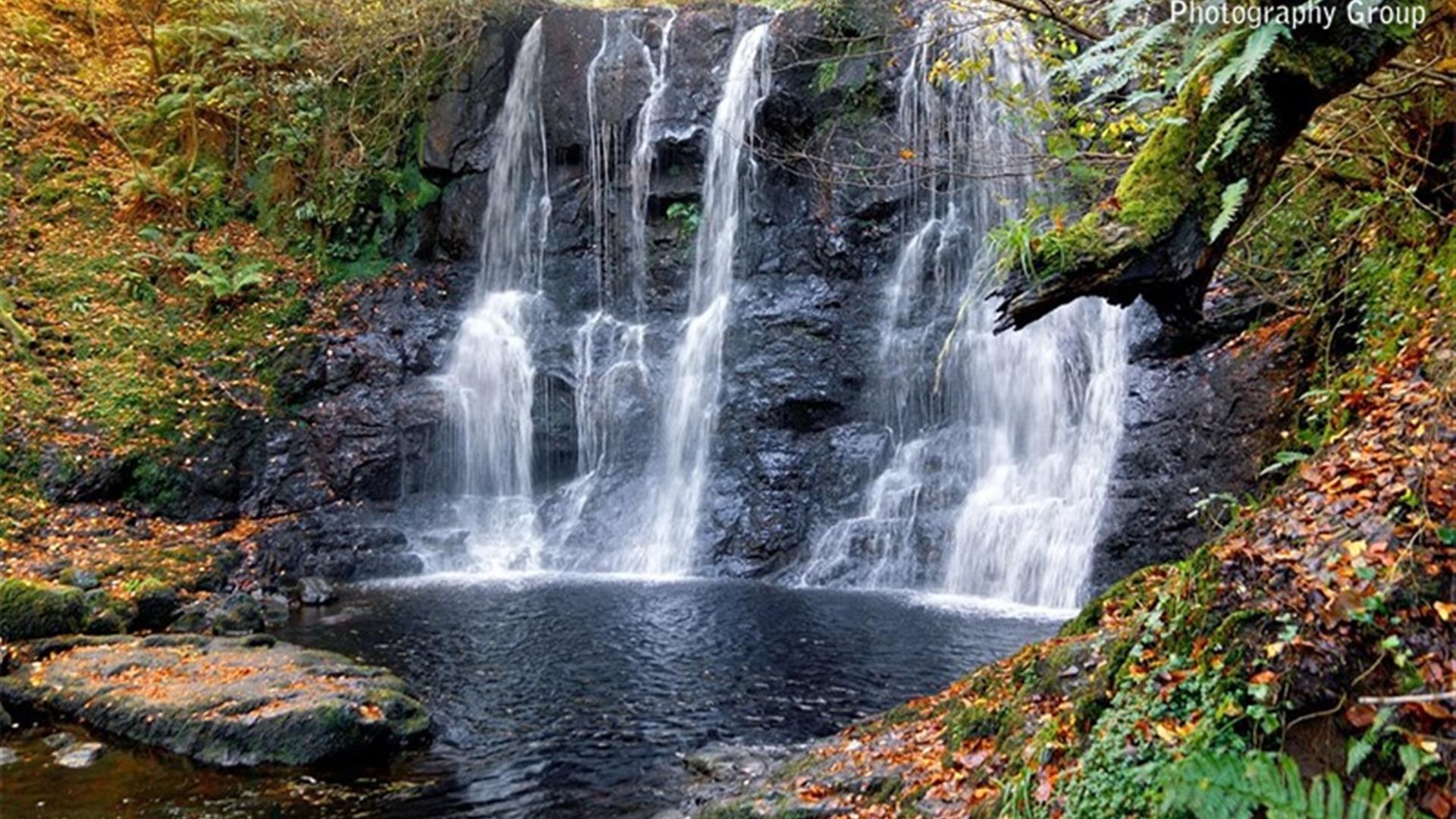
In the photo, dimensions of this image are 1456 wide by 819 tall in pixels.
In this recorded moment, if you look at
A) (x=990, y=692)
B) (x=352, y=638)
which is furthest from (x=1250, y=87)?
(x=352, y=638)

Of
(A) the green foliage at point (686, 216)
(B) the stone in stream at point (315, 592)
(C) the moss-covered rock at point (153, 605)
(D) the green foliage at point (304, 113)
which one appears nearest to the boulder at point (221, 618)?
(C) the moss-covered rock at point (153, 605)

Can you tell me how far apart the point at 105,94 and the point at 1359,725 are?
21.4 metres

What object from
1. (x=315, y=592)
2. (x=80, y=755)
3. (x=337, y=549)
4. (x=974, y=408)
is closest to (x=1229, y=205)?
(x=80, y=755)

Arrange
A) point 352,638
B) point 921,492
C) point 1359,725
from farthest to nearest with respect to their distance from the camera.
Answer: point 921,492
point 352,638
point 1359,725

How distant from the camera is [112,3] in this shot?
60.6 feet

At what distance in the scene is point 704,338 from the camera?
1644cm

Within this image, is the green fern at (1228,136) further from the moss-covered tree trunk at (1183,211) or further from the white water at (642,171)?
the white water at (642,171)

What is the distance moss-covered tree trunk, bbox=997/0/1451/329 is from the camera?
3648mm

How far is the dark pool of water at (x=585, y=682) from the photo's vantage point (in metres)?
6.11

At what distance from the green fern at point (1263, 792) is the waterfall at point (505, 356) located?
42.1ft

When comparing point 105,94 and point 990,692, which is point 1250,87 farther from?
point 105,94

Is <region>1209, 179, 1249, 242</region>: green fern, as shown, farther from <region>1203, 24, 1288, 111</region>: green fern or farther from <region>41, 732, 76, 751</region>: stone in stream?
<region>41, 732, 76, 751</region>: stone in stream

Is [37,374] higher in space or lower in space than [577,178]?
lower

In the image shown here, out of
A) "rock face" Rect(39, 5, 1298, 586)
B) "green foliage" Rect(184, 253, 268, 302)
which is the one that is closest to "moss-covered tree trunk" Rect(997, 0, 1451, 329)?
"rock face" Rect(39, 5, 1298, 586)
